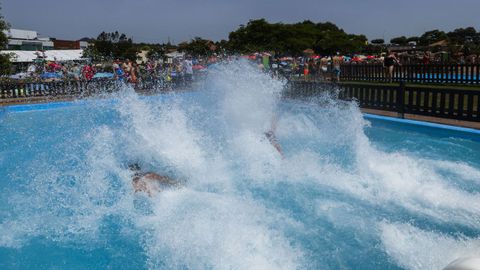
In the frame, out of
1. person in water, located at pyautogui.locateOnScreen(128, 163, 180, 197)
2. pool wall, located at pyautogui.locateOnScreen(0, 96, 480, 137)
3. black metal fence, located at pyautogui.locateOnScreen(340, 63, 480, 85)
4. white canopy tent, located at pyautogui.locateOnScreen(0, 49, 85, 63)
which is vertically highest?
white canopy tent, located at pyautogui.locateOnScreen(0, 49, 85, 63)

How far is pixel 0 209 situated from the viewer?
17.7ft

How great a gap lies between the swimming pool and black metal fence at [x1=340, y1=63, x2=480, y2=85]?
7537 millimetres

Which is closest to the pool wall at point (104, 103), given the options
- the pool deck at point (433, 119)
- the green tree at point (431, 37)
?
the pool deck at point (433, 119)

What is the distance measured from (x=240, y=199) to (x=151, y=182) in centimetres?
118

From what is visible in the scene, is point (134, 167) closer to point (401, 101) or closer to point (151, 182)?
point (151, 182)

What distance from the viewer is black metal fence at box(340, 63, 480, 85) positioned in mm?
15367

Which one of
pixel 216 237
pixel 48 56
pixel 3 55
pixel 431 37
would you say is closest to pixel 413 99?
pixel 216 237

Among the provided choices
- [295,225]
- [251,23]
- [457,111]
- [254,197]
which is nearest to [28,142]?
[254,197]

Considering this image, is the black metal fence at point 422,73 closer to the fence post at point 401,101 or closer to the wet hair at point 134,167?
the fence post at point 401,101

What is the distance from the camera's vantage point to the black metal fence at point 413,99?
9047 mm

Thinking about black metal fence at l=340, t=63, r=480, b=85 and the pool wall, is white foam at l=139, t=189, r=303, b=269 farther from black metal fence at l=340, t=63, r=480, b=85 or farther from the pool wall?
black metal fence at l=340, t=63, r=480, b=85

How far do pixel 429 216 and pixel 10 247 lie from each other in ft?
15.0

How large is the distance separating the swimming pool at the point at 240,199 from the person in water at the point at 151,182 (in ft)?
0.39

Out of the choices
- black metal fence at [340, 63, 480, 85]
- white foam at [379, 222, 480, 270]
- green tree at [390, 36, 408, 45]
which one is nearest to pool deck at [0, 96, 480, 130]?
white foam at [379, 222, 480, 270]
